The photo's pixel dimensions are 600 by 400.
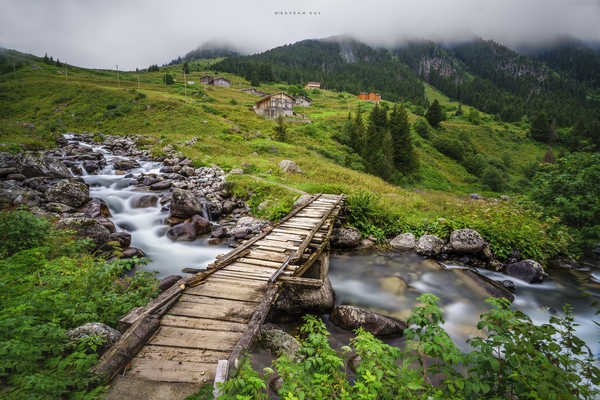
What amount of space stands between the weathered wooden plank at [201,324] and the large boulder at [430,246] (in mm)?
9331

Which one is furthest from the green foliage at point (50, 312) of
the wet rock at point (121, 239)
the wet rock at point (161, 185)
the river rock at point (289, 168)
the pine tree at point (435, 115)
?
the pine tree at point (435, 115)

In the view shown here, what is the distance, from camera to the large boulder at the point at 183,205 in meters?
12.8

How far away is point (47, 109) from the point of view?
39750 millimetres

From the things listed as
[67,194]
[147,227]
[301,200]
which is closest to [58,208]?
[67,194]

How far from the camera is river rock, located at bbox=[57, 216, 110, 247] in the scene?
875 centimetres

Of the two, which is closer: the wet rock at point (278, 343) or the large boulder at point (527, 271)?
the wet rock at point (278, 343)

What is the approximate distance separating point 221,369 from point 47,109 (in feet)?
184

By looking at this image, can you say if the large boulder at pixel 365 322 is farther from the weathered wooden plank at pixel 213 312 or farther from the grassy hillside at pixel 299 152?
the grassy hillside at pixel 299 152

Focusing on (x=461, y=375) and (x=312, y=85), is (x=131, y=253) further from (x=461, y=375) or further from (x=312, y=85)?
(x=312, y=85)

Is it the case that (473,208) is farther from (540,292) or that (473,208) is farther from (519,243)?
(540,292)

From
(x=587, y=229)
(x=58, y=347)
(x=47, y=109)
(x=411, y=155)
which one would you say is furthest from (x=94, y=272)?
(x=47, y=109)

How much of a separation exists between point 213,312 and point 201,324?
35 centimetres

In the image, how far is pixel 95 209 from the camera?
12.1m

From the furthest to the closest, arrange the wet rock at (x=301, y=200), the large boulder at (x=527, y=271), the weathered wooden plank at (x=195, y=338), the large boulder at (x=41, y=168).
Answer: the large boulder at (x=41, y=168)
the wet rock at (x=301, y=200)
the large boulder at (x=527, y=271)
the weathered wooden plank at (x=195, y=338)
